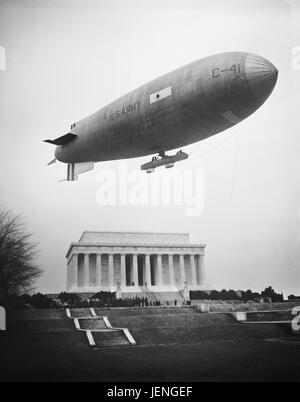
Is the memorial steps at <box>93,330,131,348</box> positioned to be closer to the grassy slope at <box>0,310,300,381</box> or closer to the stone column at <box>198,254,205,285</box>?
the grassy slope at <box>0,310,300,381</box>

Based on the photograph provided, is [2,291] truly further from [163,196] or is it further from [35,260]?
[163,196]

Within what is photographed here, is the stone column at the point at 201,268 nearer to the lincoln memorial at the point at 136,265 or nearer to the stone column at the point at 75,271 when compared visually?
the lincoln memorial at the point at 136,265

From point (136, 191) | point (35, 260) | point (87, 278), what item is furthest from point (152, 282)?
point (136, 191)

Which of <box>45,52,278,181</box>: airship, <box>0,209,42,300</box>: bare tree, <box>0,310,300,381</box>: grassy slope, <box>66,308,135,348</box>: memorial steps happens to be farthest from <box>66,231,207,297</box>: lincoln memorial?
<box>45,52,278,181</box>: airship

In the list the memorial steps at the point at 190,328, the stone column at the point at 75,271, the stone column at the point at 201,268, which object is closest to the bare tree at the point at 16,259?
the memorial steps at the point at 190,328

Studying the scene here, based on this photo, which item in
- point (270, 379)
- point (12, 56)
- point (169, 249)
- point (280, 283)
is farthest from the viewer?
point (169, 249)

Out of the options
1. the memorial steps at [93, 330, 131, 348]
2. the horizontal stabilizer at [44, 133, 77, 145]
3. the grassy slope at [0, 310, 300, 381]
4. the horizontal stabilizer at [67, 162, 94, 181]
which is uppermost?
the horizontal stabilizer at [44, 133, 77, 145]
